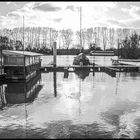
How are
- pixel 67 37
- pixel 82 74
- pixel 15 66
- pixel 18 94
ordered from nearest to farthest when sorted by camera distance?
pixel 18 94 < pixel 15 66 < pixel 82 74 < pixel 67 37

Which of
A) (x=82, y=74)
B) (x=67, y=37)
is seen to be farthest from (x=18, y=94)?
(x=67, y=37)

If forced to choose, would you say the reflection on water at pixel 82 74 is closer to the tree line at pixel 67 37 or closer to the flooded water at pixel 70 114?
the flooded water at pixel 70 114

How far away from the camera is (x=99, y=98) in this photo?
14.9m

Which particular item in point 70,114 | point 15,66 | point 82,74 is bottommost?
point 70,114

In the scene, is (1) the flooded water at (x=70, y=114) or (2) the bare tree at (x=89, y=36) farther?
(2) the bare tree at (x=89, y=36)

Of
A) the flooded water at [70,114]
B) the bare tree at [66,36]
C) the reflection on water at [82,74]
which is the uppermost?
the bare tree at [66,36]

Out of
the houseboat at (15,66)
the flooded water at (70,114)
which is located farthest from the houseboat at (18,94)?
the houseboat at (15,66)

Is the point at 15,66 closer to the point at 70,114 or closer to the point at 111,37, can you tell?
the point at 70,114

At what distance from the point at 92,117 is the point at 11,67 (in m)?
14.3

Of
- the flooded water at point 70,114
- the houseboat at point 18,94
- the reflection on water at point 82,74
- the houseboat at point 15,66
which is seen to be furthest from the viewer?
the reflection on water at point 82,74

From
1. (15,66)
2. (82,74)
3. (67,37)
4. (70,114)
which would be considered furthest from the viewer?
(67,37)

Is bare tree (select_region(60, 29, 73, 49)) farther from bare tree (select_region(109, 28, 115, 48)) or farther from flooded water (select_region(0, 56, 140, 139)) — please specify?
flooded water (select_region(0, 56, 140, 139))

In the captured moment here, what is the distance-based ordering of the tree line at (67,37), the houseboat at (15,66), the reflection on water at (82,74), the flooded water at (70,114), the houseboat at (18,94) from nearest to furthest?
the flooded water at (70,114), the houseboat at (18,94), the houseboat at (15,66), the reflection on water at (82,74), the tree line at (67,37)

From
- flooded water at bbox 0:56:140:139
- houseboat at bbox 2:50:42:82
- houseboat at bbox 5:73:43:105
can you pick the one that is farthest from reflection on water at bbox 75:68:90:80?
flooded water at bbox 0:56:140:139
